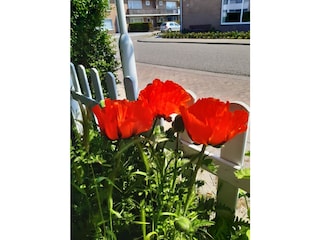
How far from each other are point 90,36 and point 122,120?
48.8 inches

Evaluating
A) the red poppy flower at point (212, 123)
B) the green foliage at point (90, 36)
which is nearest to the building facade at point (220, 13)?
the red poppy flower at point (212, 123)

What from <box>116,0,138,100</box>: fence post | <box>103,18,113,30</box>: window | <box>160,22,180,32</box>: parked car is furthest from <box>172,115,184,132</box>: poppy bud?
<box>103,18,113,30</box>: window

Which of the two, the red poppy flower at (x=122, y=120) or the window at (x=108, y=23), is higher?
the window at (x=108, y=23)

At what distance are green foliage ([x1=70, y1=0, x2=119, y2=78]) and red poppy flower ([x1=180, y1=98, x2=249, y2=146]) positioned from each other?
3.30 ft

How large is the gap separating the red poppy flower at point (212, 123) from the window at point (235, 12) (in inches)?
5.2

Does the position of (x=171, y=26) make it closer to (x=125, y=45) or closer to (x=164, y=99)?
(x=164, y=99)

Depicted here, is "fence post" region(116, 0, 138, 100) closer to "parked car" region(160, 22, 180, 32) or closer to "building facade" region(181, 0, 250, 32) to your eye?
"parked car" region(160, 22, 180, 32)

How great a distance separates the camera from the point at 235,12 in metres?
0.40

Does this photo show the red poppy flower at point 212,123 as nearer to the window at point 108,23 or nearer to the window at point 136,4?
the window at point 136,4

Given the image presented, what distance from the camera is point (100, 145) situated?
541 mm

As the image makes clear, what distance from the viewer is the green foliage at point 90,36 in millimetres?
1282
